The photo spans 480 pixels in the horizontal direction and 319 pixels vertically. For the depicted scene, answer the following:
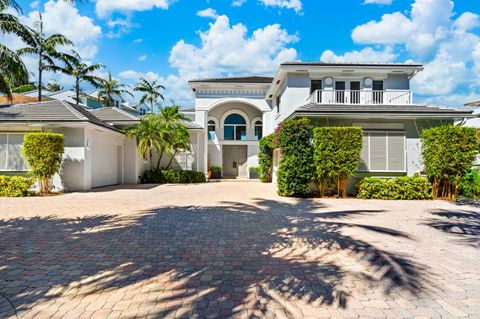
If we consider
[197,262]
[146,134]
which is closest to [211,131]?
[146,134]

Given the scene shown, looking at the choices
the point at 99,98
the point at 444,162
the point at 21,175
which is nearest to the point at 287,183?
the point at 444,162

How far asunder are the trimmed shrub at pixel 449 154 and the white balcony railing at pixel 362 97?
5729 mm

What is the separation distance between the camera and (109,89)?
35469mm

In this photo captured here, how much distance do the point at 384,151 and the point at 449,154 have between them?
2611 mm

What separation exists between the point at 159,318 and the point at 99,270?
6.06 feet

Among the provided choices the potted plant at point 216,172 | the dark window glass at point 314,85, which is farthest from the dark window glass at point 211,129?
the dark window glass at point 314,85

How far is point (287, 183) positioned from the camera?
40.4ft

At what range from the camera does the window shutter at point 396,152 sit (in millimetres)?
13484

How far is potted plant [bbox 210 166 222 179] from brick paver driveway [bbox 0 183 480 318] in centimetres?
1577

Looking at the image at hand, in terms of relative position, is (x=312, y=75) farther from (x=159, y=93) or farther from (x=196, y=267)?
(x=159, y=93)

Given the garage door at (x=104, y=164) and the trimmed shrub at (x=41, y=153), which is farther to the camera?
the garage door at (x=104, y=164)

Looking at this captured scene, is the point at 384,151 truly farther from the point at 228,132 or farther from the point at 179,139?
the point at 228,132

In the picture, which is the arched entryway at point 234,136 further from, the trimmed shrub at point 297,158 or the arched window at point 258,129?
the trimmed shrub at point 297,158

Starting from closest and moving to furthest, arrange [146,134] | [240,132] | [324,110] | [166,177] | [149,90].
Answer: [324,110], [146,134], [166,177], [240,132], [149,90]
